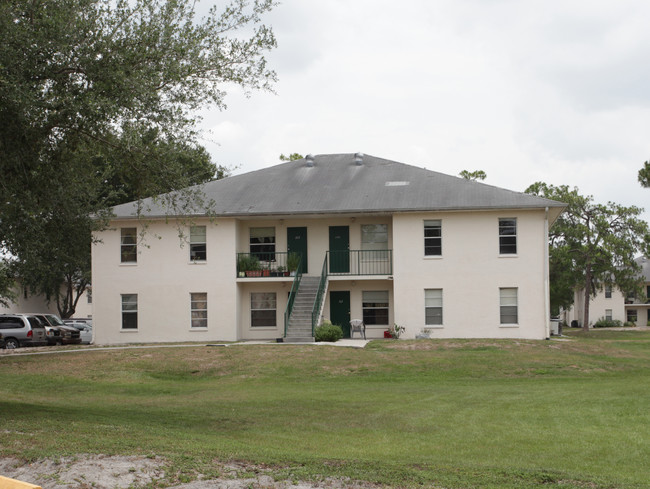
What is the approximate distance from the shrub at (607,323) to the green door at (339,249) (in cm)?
4824

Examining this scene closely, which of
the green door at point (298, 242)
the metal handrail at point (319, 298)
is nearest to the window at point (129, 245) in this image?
the green door at point (298, 242)

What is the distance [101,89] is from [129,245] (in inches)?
799

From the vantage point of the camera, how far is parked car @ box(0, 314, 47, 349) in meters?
32.9

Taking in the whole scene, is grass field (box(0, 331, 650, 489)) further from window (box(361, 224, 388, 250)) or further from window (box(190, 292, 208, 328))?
window (box(361, 224, 388, 250))

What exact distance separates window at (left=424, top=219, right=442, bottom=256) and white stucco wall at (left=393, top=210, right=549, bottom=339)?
0.64 ft

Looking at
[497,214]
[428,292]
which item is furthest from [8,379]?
[497,214]

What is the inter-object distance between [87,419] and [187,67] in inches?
243

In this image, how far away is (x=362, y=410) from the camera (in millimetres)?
14578

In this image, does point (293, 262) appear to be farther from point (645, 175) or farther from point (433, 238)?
point (645, 175)

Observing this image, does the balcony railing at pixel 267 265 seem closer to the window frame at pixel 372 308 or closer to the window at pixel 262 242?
the window at pixel 262 242

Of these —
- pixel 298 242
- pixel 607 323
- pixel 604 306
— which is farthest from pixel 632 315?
pixel 298 242

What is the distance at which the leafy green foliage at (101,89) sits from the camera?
1148 centimetres

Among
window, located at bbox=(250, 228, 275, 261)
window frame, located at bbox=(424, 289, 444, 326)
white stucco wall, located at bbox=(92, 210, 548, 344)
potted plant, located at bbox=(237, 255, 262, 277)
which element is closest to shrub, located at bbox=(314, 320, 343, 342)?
white stucco wall, located at bbox=(92, 210, 548, 344)

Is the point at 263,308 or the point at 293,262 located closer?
the point at 293,262
